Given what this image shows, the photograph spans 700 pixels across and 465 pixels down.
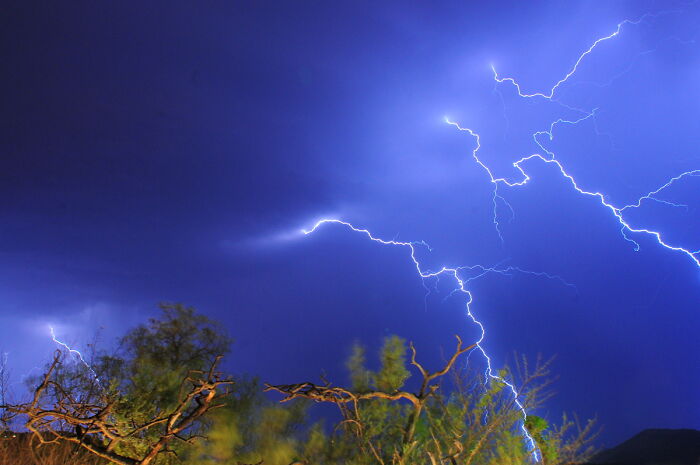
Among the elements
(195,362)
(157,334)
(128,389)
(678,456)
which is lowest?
(678,456)

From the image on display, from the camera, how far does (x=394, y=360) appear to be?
949cm

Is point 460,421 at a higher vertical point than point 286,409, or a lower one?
lower

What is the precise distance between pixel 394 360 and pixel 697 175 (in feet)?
83.9

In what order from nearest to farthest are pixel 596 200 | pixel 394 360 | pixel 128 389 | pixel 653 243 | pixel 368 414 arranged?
pixel 368 414 < pixel 394 360 < pixel 128 389 < pixel 653 243 < pixel 596 200

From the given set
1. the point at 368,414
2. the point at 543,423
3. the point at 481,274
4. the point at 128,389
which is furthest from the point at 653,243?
the point at 128,389

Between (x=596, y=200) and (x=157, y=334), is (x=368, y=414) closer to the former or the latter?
(x=157, y=334)

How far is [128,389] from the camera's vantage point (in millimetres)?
10711

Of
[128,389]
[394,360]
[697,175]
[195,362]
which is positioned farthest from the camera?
[697,175]

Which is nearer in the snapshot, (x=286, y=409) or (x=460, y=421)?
(x=460, y=421)

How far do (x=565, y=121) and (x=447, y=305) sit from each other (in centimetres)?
1912

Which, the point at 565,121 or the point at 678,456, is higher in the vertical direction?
the point at 565,121

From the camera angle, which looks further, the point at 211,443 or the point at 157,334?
the point at 157,334

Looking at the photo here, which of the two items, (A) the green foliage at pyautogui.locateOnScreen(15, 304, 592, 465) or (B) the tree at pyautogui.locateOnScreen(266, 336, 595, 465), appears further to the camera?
(A) the green foliage at pyautogui.locateOnScreen(15, 304, 592, 465)

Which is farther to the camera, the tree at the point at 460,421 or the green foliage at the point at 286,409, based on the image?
the green foliage at the point at 286,409
